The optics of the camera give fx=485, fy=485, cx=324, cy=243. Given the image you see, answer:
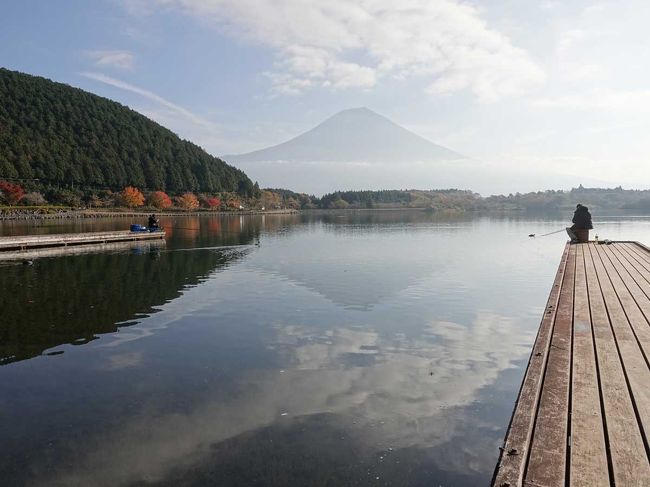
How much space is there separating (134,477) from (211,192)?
198 metres

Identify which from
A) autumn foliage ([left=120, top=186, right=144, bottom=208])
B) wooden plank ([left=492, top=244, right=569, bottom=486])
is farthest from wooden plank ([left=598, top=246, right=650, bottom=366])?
autumn foliage ([left=120, top=186, right=144, bottom=208])

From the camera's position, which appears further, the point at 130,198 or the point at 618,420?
the point at 130,198

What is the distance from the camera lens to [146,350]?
41.5ft

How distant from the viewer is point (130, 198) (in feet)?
493

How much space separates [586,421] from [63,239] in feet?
141

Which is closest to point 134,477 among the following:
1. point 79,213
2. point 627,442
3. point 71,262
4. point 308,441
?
point 308,441

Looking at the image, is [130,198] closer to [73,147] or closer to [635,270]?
[73,147]

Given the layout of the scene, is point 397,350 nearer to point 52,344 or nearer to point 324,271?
point 52,344

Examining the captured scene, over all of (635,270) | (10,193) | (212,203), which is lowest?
(635,270)

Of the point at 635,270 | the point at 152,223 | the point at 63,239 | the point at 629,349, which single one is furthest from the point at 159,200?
the point at 629,349

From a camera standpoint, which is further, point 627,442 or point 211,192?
point 211,192

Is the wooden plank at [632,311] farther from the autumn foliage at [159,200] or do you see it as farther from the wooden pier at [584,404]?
the autumn foliage at [159,200]

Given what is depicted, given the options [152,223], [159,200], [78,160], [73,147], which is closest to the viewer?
[152,223]

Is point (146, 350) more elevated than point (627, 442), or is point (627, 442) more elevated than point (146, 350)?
point (627, 442)
